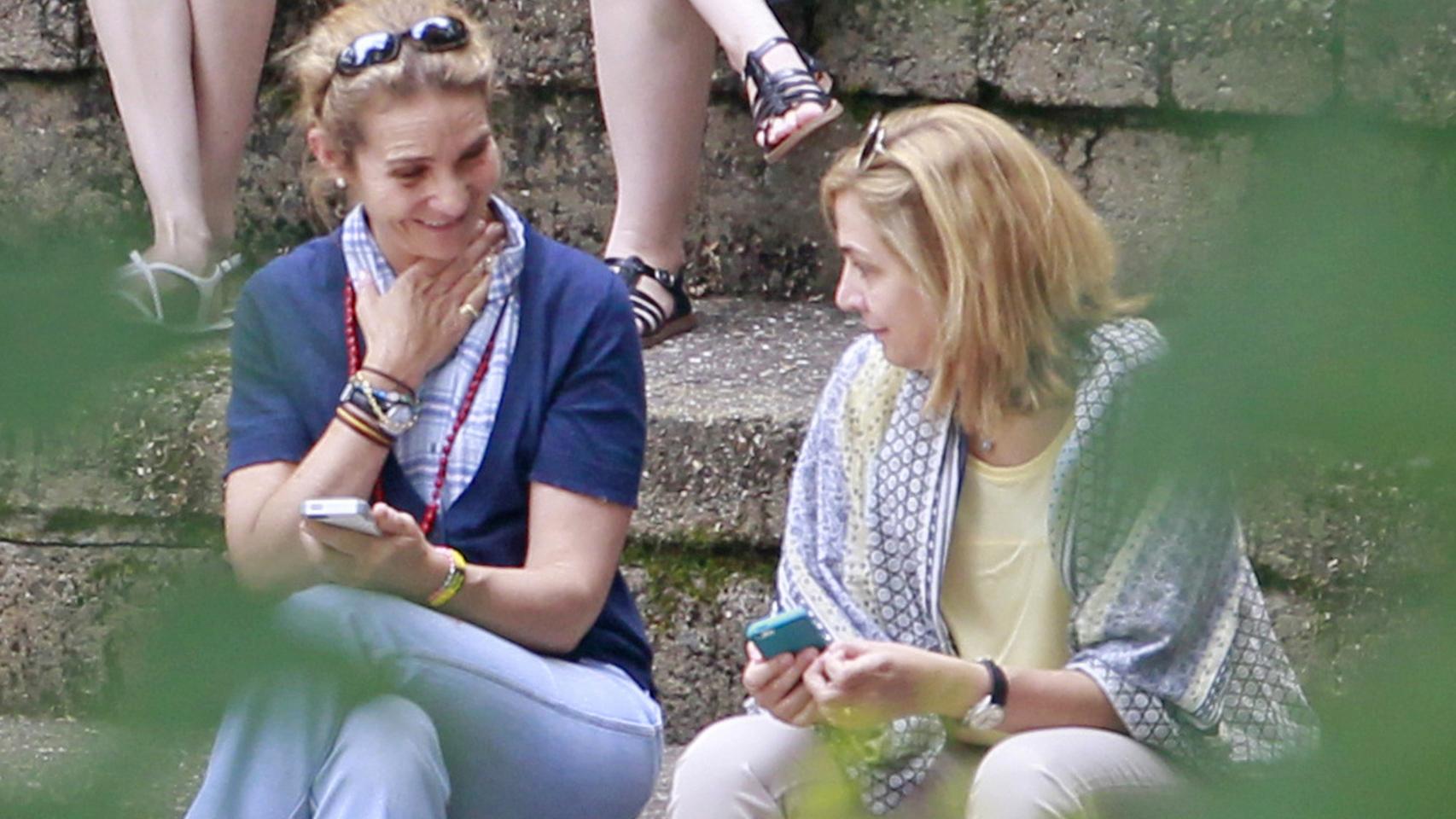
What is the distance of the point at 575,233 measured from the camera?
323 centimetres

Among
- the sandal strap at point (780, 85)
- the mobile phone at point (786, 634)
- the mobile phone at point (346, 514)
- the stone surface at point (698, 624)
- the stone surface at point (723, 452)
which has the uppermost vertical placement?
the sandal strap at point (780, 85)

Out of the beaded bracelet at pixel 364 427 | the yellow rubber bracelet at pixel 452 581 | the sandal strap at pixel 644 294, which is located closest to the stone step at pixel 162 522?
the yellow rubber bracelet at pixel 452 581

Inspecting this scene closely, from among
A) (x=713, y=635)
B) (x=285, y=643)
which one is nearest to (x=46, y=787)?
(x=285, y=643)

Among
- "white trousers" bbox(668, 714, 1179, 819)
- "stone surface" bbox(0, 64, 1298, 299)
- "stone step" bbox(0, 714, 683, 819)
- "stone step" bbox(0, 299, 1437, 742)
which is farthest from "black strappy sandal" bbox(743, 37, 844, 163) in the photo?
"stone step" bbox(0, 714, 683, 819)

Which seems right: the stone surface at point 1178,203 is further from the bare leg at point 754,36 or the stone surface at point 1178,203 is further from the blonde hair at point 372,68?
the bare leg at point 754,36

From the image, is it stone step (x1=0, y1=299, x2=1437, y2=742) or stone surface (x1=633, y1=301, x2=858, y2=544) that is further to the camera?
stone surface (x1=633, y1=301, x2=858, y2=544)

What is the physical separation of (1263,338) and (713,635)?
7.62ft

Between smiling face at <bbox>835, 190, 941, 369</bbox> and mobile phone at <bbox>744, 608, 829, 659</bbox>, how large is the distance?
267mm

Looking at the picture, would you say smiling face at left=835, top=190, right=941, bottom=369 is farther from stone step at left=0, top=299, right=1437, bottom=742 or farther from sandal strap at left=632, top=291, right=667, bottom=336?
stone step at left=0, top=299, right=1437, bottom=742

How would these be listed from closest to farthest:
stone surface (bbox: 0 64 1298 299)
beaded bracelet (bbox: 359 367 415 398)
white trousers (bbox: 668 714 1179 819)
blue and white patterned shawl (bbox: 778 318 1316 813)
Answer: white trousers (bbox: 668 714 1179 819) → blue and white patterned shawl (bbox: 778 318 1316 813) → beaded bracelet (bbox: 359 367 415 398) → stone surface (bbox: 0 64 1298 299)

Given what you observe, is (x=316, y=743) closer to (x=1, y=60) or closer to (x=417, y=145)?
(x=417, y=145)

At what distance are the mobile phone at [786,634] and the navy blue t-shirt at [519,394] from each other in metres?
0.27

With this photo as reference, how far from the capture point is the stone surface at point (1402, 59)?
382 millimetres

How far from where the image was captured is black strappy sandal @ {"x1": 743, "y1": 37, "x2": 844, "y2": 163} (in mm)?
2686
